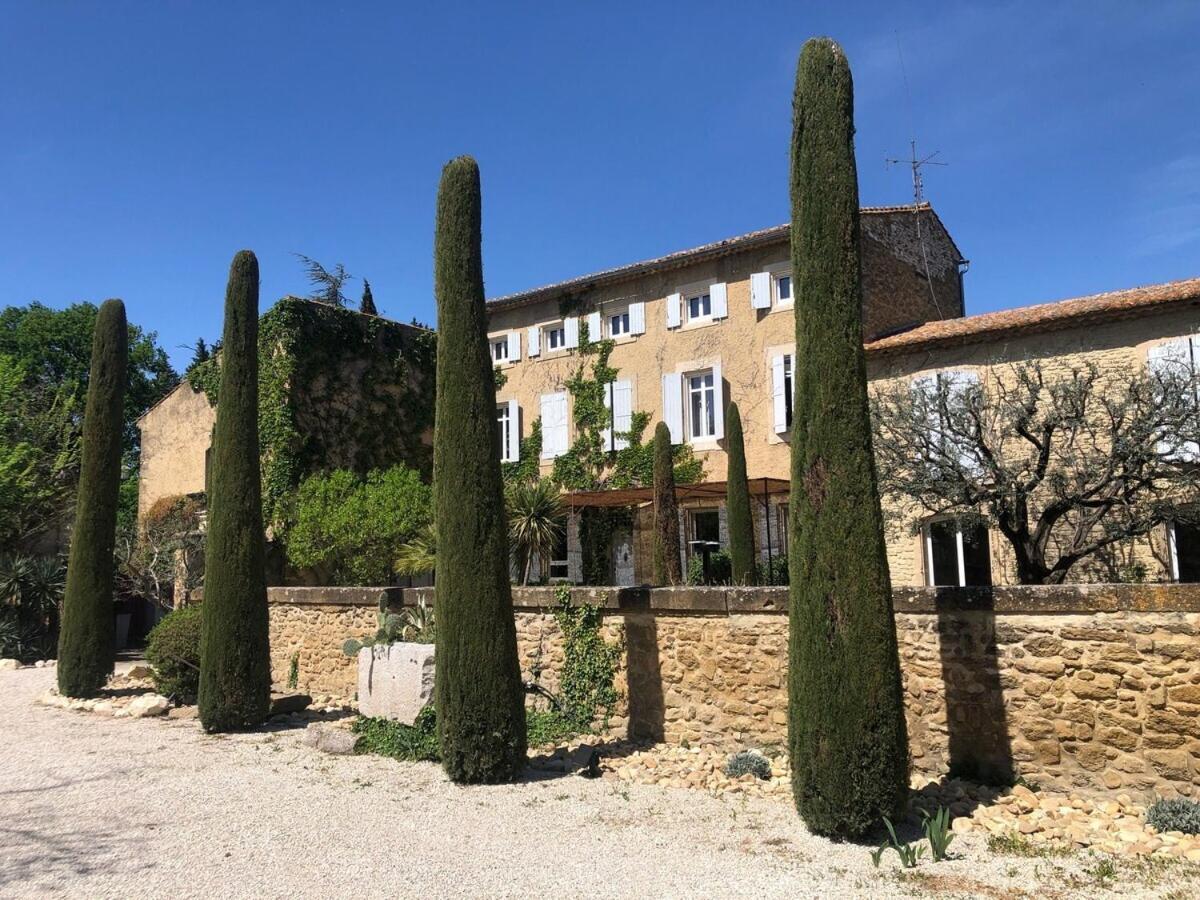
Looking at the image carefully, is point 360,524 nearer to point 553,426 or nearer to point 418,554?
point 418,554

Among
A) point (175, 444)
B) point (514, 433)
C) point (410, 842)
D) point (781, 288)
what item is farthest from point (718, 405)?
point (410, 842)

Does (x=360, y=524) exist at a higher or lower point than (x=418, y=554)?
higher

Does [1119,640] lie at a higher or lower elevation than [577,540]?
lower

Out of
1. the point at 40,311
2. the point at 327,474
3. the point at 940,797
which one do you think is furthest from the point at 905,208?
the point at 40,311

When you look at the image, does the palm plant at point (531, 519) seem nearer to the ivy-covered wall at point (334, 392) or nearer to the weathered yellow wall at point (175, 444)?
the ivy-covered wall at point (334, 392)

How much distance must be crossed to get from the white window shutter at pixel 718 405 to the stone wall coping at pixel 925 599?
410 inches

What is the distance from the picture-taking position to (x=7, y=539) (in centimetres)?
2028

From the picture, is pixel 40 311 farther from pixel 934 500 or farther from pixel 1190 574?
pixel 1190 574

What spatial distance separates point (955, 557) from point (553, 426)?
11105mm

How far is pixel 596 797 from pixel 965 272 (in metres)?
20.8

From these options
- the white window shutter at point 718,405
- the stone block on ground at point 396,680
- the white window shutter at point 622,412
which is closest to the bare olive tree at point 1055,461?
the stone block on ground at point 396,680

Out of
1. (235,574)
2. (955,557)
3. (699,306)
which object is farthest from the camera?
(699,306)

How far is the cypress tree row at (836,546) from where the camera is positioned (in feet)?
19.7

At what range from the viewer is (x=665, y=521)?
15.9m
